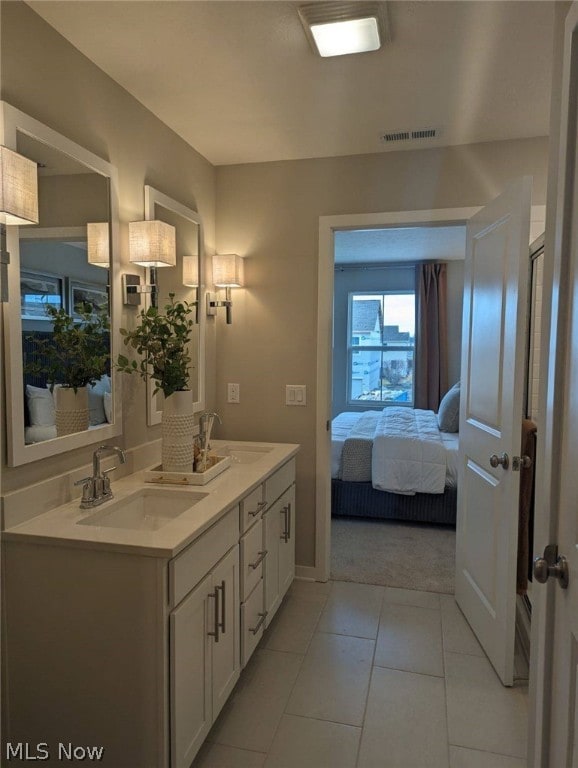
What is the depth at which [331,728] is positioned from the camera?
1.90 meters

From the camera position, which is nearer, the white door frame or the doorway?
the white door frame

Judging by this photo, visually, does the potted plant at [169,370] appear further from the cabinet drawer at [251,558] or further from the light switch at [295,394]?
the light switch at [295,394]

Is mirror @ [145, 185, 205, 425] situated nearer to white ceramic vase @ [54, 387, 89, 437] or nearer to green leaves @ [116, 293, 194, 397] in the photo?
green leaves @ [116, 293, 194, 397]

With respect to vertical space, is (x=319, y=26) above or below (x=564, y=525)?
above

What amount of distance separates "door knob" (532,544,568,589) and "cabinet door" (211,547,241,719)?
1.05 m

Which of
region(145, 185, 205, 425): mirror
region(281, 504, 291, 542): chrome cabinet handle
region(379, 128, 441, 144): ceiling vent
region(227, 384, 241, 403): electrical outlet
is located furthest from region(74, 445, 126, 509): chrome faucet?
region(379, 128, 441, 144): ceiling vent

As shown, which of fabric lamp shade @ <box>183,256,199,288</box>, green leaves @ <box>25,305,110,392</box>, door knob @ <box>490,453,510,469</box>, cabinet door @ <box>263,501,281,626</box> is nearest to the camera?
green leaves @ <box>25,305,110,392</box>

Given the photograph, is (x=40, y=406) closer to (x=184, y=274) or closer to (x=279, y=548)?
(x=184, y=274)

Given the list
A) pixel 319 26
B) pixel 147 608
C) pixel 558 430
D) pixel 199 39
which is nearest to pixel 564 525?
pixel 558 430

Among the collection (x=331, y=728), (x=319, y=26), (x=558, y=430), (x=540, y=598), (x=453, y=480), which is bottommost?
(x=331, y=728)

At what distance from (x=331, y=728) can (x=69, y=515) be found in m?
1.25

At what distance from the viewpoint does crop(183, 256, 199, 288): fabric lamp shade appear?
2.70 meters

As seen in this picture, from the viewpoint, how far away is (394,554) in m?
3.50

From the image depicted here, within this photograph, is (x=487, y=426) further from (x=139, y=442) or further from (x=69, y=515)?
(x=69, y=515)
